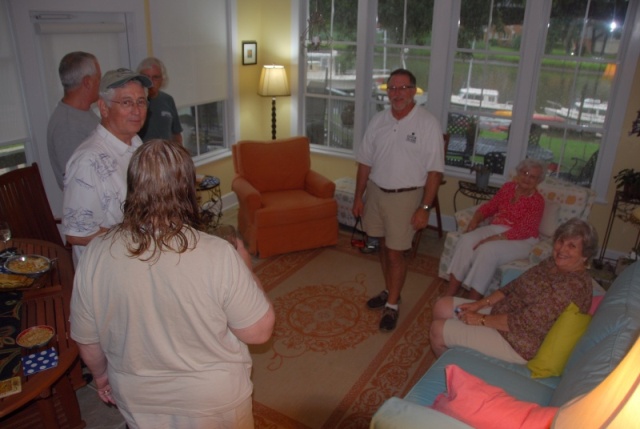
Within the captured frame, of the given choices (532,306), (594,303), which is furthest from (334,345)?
(594,303)

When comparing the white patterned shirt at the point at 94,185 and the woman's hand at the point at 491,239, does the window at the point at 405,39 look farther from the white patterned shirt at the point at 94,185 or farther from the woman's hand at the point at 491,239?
the white patterned shirt at the point at 94,185

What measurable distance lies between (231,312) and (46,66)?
2939 millimetres

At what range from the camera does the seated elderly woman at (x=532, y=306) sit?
7.59ft

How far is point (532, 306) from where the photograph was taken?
2.36 metres

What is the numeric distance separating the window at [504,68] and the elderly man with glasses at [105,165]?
A: 3.17 metres

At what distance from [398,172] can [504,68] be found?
198cm

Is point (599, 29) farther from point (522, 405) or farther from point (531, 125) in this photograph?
point (522, 405)

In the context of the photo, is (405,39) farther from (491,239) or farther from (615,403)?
(615,403)

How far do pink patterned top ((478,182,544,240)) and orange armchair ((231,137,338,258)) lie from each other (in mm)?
1436

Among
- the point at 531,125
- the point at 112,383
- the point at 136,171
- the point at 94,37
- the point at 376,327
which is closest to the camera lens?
the point at 136,171

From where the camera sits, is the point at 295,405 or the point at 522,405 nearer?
the point at 522,405

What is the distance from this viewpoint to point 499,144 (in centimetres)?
471

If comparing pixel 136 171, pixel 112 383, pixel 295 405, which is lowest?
pixel 295 405

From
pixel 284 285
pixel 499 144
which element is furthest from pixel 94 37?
pixel 499 144
